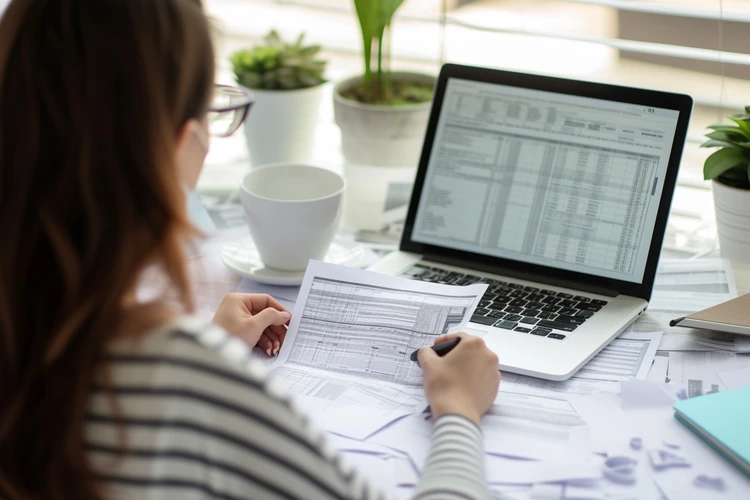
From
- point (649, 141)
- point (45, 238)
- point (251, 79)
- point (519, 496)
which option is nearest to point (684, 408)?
point (519, 496)

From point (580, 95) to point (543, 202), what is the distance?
130mm

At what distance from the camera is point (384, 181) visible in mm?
1199

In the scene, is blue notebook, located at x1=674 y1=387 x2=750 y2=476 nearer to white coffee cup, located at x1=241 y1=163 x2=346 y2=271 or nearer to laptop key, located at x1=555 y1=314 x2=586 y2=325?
laptop key, located at x1=555 y1=314 x2=586 y2=325

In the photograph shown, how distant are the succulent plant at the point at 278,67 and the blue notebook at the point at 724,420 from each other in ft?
2.45

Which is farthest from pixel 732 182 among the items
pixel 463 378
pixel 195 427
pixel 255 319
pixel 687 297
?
pixel 195 427

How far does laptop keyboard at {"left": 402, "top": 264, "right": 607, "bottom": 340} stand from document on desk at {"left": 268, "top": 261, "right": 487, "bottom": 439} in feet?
0.17

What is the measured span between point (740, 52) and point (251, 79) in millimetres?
684

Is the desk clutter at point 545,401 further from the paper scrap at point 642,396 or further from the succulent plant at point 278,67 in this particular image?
the succulent plant at point 278,67

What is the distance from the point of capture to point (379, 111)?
1.11 metres

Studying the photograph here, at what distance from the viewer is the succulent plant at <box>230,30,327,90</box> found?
1183 millimetres

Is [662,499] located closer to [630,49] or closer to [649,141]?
[649,141]

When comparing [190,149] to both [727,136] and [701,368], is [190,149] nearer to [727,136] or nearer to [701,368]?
[701,368]

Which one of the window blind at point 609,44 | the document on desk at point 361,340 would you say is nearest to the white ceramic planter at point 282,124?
the window blind at point 609,44

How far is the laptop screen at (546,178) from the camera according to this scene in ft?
2.87
